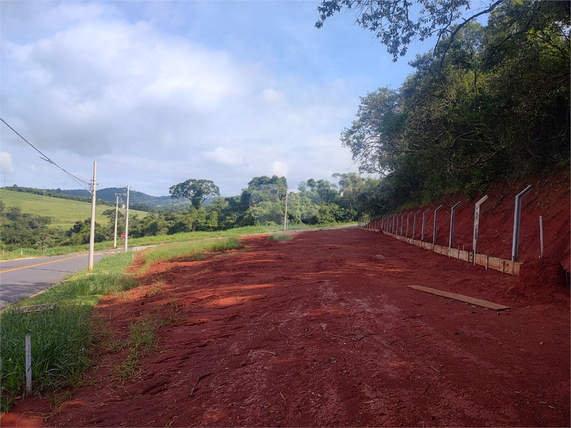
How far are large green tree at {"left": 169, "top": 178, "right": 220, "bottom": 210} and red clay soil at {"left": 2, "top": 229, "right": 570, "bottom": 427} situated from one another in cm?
7043

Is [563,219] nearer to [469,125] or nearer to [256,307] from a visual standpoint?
[469,125]

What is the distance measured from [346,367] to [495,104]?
381 inches

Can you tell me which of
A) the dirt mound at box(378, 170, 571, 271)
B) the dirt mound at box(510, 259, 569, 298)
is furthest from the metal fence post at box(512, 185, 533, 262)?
the dirt mound at box(510, 259, 569, 298)

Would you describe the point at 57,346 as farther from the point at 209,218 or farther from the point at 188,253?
the point at 209,218

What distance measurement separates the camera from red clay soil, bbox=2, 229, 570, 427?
266 centimetres

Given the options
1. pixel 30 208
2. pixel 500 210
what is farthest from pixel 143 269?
pixel 30 208

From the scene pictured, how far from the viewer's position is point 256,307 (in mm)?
6258

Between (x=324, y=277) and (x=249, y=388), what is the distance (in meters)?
5.51

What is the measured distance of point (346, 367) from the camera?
3.39 m

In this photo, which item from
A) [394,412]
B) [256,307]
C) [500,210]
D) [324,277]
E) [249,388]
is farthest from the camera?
[500,210]

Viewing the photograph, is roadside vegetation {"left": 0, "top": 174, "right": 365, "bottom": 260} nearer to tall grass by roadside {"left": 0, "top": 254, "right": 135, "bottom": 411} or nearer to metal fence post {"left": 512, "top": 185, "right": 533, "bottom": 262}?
metal fence post {"left": 512, "top": 185, "right": 533, "bottom": 262}

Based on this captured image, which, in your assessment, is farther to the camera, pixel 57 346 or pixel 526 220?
pixel 526 220

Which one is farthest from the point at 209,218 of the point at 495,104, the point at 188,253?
the point at 495,104

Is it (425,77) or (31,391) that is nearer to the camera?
(31,391)
